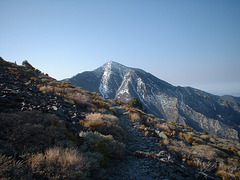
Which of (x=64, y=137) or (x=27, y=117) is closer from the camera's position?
(x=64, y=137)

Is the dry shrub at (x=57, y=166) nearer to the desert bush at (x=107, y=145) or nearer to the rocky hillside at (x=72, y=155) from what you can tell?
the rocky hillside at (x=72, y=155)

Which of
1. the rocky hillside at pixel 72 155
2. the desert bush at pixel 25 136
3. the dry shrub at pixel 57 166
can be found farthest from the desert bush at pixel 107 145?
the dry shrub at pixel 57 166

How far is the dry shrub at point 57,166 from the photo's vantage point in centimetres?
325

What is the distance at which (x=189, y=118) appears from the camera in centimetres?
16488

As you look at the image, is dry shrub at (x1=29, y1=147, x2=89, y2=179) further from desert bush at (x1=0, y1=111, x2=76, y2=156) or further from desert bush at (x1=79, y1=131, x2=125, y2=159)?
desert bush at (x1=79, y1=131, x2=125, y2=159)

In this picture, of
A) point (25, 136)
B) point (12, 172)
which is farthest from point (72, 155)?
point (25, 136)

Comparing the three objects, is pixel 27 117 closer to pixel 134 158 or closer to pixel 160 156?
pixel 134 158

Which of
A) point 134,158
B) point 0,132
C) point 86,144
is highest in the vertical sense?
point 0,132

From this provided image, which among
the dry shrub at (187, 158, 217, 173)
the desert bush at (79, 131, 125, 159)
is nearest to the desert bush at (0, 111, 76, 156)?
the desert bush at (79, 131, 125, 159)

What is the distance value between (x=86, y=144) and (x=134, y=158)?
2.51 metres

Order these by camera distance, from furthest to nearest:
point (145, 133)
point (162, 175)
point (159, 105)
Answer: point (159, 105) < point (145, 133) < point (162, 175)

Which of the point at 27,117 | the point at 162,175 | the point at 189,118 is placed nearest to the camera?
the point at 162,175

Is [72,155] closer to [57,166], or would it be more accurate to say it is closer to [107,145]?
[57,166]

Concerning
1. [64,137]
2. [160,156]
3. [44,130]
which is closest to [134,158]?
[160,156]
